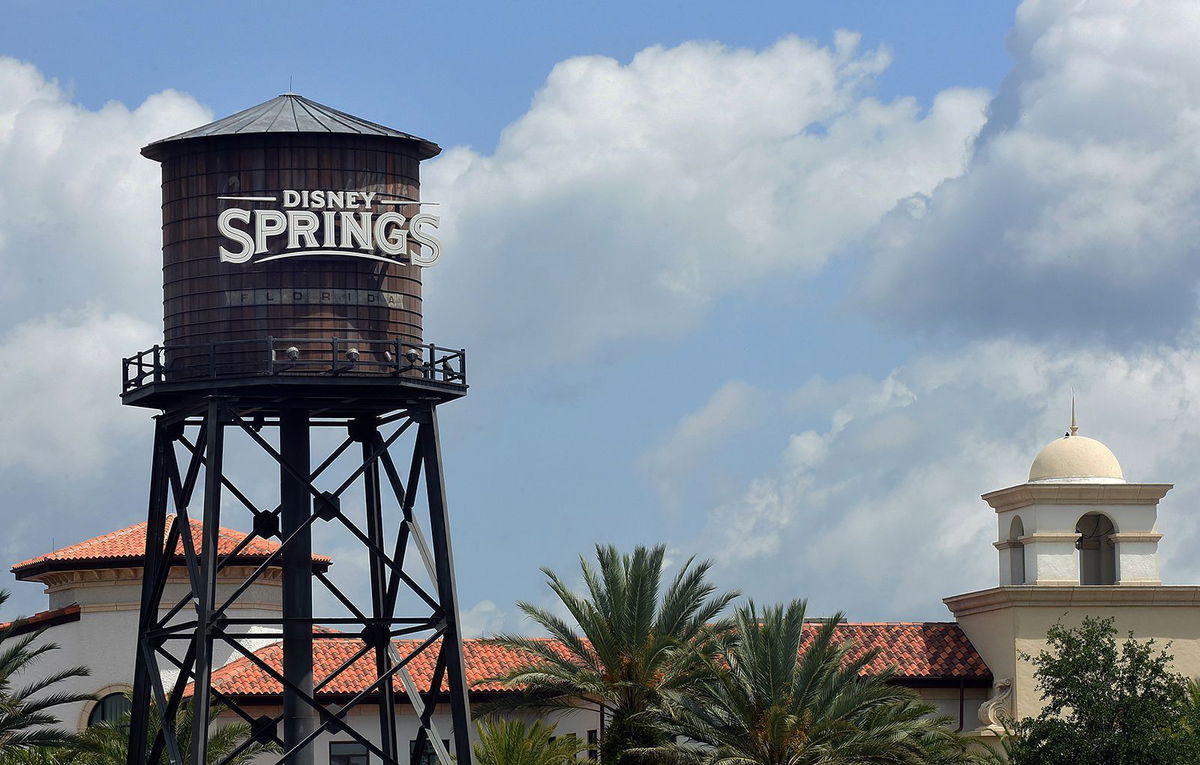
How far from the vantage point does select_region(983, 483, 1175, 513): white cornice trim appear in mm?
57688

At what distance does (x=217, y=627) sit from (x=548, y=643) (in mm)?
17296

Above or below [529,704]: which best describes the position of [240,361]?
above

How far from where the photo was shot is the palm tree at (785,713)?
149ft

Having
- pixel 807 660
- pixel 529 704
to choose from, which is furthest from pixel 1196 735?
pixel 529 704

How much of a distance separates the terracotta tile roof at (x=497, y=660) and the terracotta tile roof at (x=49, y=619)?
12.9 ft

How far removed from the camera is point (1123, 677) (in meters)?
47.1

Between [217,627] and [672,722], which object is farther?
[672,722]

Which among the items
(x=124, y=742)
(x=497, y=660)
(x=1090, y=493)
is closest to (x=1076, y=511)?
(x=1090, y=493)

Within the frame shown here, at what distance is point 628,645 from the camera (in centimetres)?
4953

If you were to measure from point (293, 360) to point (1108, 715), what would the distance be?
18918mm

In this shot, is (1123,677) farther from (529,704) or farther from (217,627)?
(217,627)

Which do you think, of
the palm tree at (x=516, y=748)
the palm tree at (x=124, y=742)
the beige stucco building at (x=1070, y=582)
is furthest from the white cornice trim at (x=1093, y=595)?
the palm tree at (x=124, y=742)

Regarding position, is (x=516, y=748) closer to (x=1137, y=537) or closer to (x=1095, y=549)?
(x=1137, y=537)

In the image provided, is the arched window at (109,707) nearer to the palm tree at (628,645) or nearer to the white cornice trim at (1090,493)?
the palm tree at (628,645)
